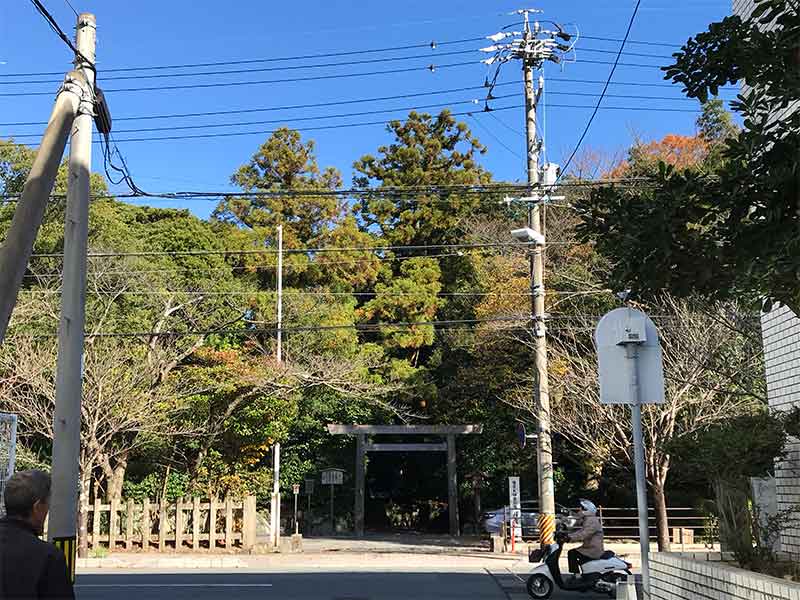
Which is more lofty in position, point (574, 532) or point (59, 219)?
point (59, 219)

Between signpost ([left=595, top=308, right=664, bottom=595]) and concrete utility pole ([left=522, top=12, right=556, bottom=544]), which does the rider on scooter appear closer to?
concrete utility pole ([left=522, top=12, right=556, bottom=544])

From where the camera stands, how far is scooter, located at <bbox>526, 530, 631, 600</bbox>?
11680mm

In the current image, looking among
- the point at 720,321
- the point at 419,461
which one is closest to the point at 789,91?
the point at 720,321

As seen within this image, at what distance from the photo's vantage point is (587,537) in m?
12.0

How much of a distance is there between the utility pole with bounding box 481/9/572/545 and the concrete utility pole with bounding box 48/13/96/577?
1103 cm

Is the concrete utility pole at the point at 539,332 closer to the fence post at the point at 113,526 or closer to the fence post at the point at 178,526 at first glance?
the fence post at the point at 178,526

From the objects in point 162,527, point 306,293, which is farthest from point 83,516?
point 306,293

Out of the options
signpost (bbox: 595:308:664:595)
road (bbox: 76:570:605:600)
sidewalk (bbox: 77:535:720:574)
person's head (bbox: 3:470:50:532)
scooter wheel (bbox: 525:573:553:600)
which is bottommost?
sidewalk (bbox: 77:535:720:574)

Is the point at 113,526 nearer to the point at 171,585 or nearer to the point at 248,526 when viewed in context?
the point at 248,526

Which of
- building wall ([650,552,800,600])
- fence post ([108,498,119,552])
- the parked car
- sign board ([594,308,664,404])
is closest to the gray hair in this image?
sign board ([594,308,664,404])

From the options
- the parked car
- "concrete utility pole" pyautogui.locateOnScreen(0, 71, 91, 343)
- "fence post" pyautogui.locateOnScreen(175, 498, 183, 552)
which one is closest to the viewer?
"concrete utility pole" pyautogui.locateOnScreen(0, 71, 91, 343)

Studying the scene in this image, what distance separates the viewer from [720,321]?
18812 millimetres

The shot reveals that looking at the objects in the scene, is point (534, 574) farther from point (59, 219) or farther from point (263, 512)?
point (59, 219)

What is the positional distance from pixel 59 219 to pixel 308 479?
13.0 meters
